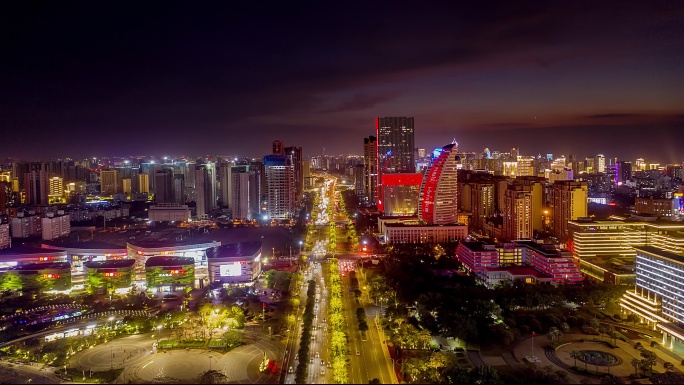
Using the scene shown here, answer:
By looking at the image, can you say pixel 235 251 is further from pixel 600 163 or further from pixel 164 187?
pixel 600 163

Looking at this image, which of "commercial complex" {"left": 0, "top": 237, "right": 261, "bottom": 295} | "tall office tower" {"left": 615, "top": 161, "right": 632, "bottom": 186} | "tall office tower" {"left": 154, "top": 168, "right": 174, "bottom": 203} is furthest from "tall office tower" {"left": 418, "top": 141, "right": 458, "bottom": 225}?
"tall office tower" {"left": 615, "top": 161, "right": 632, "bottom": 186}

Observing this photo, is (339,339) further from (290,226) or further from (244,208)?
(244,208)

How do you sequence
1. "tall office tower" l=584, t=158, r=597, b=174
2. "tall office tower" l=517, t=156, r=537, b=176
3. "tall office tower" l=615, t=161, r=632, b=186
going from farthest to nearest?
"tall office tower" l=584, t=158, r=597, b=174 < "tall office tower" l=615, t=161, r=632, b=186 < "tall office tower" l=517, t=156, r=537, b=176

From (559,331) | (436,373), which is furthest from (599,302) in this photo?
(436,373)

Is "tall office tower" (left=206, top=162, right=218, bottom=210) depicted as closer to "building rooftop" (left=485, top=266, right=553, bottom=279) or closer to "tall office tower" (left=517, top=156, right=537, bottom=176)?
"building rooftop" (left=485, top=266, right=553, bottom=279)

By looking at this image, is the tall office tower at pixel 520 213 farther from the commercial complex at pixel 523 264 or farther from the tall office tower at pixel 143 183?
the tall office tower at pixel 143 183

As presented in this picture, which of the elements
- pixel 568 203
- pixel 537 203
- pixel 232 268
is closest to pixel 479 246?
pixel 568 203
